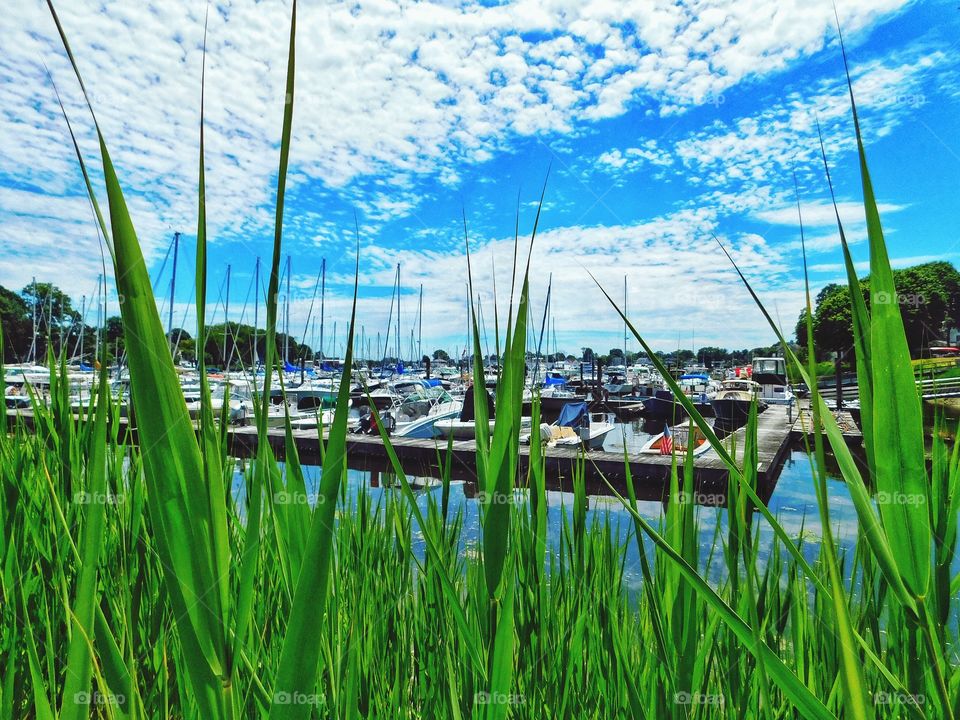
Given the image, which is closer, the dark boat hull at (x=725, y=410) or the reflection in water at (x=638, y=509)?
the reflection in water at (x=638, y=509)

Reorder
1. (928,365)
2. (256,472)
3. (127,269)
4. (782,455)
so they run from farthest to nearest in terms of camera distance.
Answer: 1. (782,455)
2. (928,365)
3. (256,472)
4. (127,269)

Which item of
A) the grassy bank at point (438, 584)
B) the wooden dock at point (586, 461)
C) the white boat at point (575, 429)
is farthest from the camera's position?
the white boat at point (575, 429)

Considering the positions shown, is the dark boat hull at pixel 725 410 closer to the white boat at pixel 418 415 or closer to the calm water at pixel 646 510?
the calm water at pixel 646 510

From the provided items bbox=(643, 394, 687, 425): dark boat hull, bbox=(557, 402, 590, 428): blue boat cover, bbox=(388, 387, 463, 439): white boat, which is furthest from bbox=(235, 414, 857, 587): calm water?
bbox=(643, 394, 687, 425): dark boat hull

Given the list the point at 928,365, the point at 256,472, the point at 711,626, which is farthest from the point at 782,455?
the point at 256,472

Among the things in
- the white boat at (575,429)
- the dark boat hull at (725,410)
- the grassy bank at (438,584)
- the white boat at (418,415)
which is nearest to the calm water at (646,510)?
the grassy bank at (438,584)

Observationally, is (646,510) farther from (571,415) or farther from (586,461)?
(571,415)

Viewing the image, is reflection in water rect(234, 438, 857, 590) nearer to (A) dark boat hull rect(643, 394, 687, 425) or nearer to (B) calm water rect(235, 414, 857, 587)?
(B) calm water rect(235, 414, 857, 587)

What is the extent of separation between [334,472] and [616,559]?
1.46 m

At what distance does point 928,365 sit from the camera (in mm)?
1512

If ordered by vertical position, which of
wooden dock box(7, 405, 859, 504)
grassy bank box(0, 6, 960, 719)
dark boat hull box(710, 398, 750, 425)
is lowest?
wooden dock box(7, 405, 859, 504)

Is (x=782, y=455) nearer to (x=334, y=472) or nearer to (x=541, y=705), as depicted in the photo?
(x=541, y=705)

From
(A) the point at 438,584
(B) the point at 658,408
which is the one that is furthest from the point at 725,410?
(A) the point at 438,584

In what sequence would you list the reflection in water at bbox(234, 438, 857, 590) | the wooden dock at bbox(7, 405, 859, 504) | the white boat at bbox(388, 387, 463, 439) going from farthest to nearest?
the white boat at bbox(388, 387, 463, 439)
the wooden dock at bbox(7, 405, 859, 504)
the reflection in water at bbox(234, 438, 857, 590)
